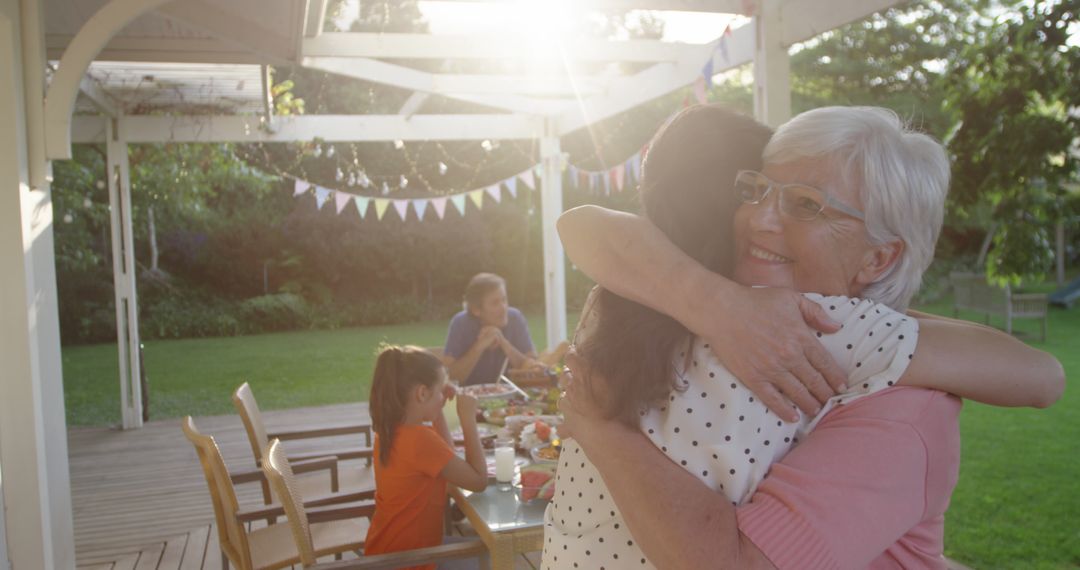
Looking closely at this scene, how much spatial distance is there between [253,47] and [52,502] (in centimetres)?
240

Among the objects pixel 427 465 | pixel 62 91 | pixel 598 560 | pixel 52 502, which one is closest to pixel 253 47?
pixel 62 91

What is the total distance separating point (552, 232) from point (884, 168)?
6046 mm

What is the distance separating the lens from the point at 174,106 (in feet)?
22.0

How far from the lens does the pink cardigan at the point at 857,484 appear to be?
2.78ft

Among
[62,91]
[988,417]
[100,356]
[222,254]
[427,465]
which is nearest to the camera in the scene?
[427,465]

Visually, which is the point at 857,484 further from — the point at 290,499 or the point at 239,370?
the point at 239,370

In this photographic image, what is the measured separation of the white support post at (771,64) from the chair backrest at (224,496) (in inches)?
87.2

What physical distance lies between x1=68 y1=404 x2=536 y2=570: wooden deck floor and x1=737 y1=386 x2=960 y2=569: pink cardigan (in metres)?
2.82

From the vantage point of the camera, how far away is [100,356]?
13.3 meters

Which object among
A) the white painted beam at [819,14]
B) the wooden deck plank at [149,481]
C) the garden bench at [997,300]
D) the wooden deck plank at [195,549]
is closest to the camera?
the white painted beam at [819,14]

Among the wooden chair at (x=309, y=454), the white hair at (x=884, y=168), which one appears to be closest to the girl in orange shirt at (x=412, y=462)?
the wooden chair at (x=309, y=454)

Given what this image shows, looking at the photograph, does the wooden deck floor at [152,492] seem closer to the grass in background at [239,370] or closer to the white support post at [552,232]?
the grass in background at [239,370]

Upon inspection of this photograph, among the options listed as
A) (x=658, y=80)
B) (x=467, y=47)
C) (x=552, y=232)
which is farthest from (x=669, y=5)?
(x=552, y=232)

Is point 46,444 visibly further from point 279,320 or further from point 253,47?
point 279,320
